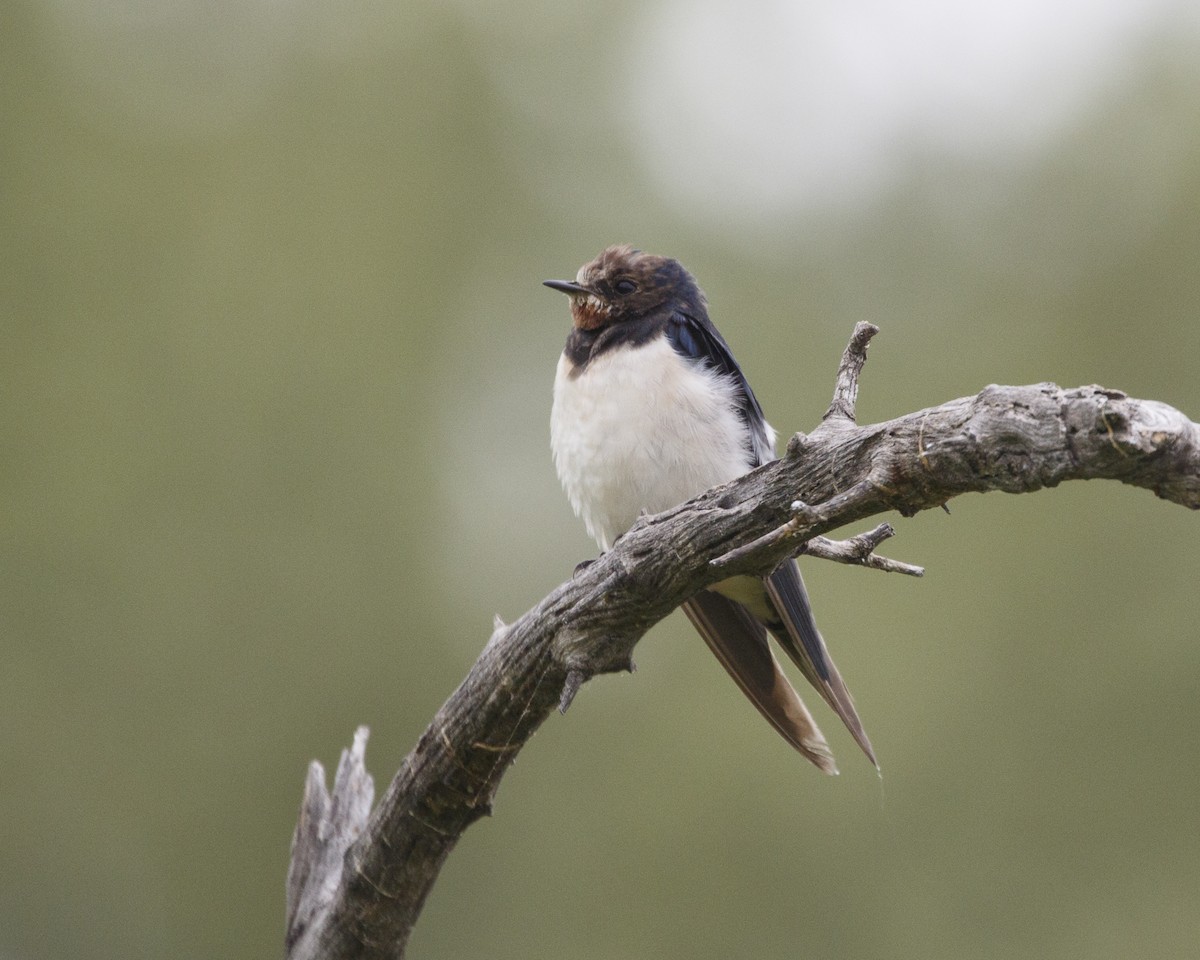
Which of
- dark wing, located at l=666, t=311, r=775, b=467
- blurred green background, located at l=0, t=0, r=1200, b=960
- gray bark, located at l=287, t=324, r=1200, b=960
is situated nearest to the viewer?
gray bark, located at l=287, t=324, r=1200, b=960

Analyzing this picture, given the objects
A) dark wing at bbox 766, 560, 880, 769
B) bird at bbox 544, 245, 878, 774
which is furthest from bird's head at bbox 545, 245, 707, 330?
dark wing at bbox 766, 560, 880, 769

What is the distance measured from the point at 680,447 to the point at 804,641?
826 millimetres

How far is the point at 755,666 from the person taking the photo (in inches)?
189

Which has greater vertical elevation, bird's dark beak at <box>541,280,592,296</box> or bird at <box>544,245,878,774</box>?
bird's dark beak at <box>541,280,592,296</box>

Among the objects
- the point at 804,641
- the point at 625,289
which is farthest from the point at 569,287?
the point at 804,641

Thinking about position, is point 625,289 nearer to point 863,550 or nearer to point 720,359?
point 720,359

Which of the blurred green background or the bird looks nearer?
the bird

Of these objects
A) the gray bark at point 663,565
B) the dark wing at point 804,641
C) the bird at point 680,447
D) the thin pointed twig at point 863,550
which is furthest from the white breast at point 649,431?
the thin pointed twig at point 863,550

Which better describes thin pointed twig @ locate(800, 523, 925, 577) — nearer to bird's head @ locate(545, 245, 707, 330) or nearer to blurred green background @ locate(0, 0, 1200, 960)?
bird's head @ locate(545, 245, 707, 330)

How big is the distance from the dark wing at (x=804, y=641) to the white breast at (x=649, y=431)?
1.70 feet

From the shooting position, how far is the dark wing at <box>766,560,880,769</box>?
4.16 meters

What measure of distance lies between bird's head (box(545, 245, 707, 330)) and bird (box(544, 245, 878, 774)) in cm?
16

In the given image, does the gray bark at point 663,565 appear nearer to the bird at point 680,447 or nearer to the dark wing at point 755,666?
the bird at point 680,447

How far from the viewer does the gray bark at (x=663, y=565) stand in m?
2.44
